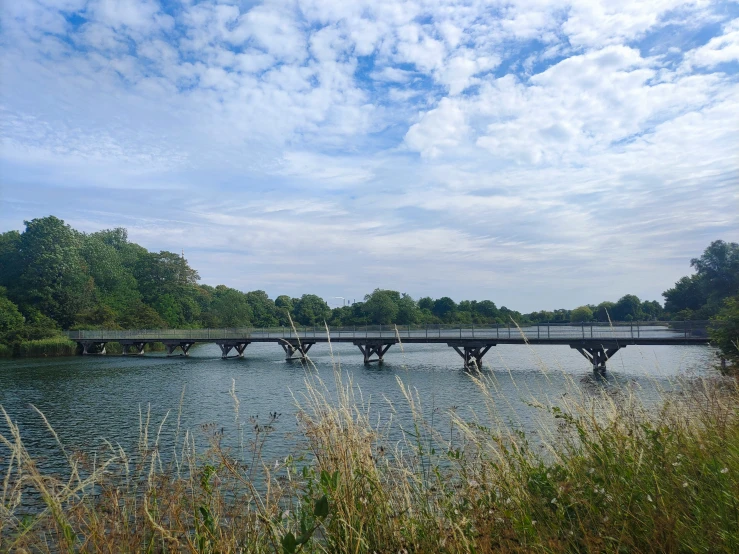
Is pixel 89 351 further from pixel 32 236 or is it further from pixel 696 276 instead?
pixel 696 276

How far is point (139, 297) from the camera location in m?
73.8

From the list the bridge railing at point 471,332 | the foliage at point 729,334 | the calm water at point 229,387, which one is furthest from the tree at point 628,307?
the foliage at point 729,334

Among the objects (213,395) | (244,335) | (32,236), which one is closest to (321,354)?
(244,335)


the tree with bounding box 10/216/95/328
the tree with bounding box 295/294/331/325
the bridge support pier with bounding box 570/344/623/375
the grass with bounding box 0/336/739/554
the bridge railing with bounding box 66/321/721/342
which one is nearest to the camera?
the grass with bounding box 0/336/739/554

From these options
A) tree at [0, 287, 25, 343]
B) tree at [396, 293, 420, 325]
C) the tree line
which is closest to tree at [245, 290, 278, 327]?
the tree line

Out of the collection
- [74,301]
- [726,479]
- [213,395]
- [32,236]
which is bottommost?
[213,395]

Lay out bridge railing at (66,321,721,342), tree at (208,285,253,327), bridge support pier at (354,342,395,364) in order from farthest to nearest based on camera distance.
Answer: tree at (208,285,253,327) → bridge support pier at (354,342,395,364) → bridge railing at (66,321,721,342)

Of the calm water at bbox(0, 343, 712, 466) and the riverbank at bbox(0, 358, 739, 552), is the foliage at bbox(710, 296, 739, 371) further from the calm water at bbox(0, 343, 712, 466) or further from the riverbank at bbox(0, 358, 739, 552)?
the riverbank at bbox(0, 358, 739, 552)

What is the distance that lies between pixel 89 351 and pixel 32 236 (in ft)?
65.1

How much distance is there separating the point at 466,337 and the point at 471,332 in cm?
67

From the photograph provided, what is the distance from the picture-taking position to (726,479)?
10.4 feet

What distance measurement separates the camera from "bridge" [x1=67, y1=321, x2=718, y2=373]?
28.2m

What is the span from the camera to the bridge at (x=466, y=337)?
2819 cm

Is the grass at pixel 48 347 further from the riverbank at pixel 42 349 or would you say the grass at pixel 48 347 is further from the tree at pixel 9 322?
the tree at pixel 9 322
